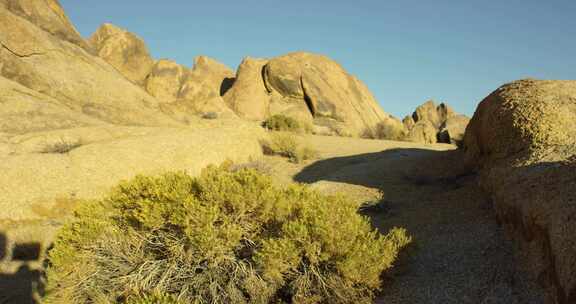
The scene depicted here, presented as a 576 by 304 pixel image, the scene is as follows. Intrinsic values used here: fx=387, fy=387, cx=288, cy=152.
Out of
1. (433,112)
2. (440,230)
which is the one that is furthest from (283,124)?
(433,112)

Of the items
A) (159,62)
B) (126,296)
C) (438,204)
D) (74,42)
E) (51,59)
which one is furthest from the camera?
(159,62)

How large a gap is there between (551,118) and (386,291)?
404 cm

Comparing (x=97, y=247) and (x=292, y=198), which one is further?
(x=292, y=198)

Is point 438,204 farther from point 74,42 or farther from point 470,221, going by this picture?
point 74,42

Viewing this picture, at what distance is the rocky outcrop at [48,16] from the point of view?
12968 mm

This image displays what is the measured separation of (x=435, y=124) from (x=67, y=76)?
1281 inches

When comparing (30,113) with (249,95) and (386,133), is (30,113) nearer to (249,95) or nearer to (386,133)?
(249,95)

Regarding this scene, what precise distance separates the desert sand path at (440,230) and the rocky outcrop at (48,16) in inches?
410

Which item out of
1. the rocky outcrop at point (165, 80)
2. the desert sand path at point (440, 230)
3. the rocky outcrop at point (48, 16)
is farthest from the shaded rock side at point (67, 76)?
the rocky outcrop at point (165, 80)

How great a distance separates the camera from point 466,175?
7801mm

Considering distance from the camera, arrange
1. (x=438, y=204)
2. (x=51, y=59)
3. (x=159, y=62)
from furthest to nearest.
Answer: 1. (x=159, y=62)
2. (x=51, y=59)
3. (x=438, y=204)

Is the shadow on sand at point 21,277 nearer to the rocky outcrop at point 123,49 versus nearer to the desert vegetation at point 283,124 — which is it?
the desert vegetation at point 283,124

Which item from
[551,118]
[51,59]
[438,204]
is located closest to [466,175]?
[438,204]

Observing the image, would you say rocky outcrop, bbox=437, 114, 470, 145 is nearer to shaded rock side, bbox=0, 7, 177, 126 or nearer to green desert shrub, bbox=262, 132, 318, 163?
green desert shrub, bbox=262, 132, 318, 163
